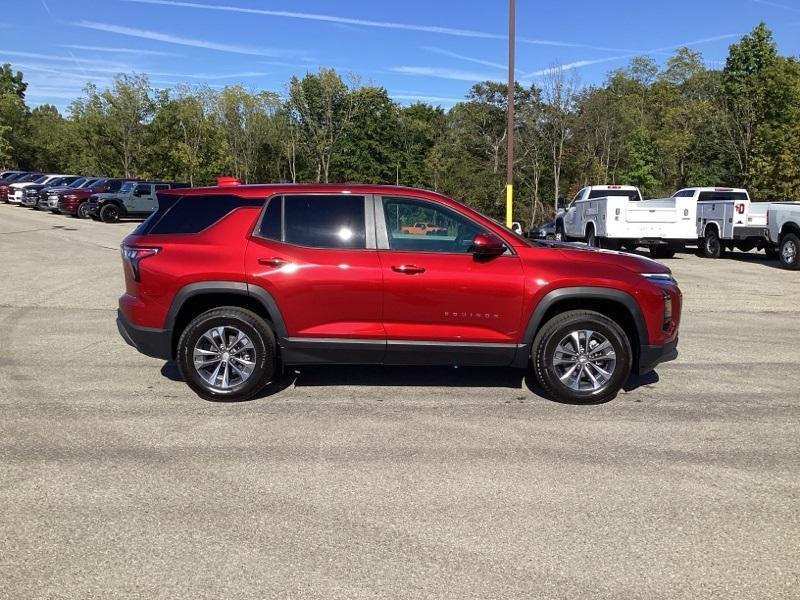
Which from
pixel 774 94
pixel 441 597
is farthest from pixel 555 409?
pixel 774 94

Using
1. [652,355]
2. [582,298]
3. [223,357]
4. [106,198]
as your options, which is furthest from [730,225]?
[106,198]

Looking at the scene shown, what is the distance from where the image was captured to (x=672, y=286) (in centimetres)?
566

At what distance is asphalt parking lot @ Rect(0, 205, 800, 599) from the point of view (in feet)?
9.93

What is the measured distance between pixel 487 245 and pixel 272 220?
180cm

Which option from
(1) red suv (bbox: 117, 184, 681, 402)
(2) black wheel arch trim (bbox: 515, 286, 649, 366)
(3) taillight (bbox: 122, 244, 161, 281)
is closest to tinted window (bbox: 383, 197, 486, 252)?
(1) red suv (bbox: 117, 184, 681, 402)

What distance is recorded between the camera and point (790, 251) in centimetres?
1562

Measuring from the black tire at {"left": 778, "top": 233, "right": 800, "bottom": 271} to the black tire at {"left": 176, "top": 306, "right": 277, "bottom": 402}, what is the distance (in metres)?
14.3

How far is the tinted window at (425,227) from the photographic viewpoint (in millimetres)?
5500

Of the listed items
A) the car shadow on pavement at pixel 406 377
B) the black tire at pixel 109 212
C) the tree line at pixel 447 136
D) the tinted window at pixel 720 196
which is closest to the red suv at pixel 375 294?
the car shadow on pavement at pixel 406 377

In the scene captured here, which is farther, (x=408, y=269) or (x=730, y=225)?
(x=730, y=225)

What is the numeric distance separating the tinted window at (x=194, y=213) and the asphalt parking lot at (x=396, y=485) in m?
1.44

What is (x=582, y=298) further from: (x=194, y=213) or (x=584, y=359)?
(x=194, y=213)

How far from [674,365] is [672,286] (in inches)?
63.8

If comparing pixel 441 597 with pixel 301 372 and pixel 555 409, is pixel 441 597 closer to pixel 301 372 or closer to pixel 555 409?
pixel 555 409
